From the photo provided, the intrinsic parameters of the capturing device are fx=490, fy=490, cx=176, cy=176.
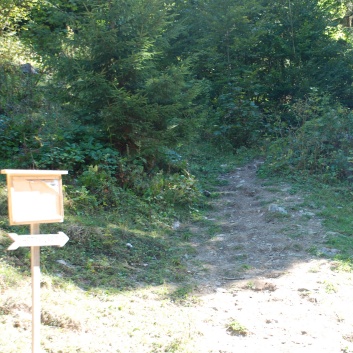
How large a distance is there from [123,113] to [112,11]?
1.96 metres

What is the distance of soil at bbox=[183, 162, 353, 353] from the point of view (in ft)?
16.1

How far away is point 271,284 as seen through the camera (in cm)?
636

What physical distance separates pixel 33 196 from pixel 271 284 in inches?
147

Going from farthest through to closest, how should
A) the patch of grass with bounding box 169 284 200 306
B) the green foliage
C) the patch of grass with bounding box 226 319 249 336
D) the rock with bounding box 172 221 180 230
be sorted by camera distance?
the green foliage, the rock with bounding box 172 221 180 230, the patch of grass with bounding box 169 284 200 306, the patch of grass with bounding box 226 319 249 336

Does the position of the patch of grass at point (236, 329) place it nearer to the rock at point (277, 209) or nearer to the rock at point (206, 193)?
the rock at point (277, 209)

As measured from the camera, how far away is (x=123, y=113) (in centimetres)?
926

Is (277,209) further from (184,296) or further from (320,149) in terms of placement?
(184,296)

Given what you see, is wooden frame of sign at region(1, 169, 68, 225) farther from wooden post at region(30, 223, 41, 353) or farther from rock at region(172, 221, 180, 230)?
rock at region(172, 221, 180, 230)

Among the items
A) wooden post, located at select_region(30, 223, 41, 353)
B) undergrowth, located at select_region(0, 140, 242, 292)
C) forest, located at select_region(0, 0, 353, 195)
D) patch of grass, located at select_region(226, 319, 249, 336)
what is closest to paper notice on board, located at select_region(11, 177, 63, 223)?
wooden post, located at select_region(30, 223, 41, 353)

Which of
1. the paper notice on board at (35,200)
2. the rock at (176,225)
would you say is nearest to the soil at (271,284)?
the rock at (176,225)

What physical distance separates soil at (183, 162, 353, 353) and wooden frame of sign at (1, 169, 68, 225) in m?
2.04

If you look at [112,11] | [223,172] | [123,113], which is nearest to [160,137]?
[123,113]

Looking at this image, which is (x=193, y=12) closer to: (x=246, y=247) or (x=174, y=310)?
(x=246, y=247)

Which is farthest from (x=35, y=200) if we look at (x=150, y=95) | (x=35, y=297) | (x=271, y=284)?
(x=150, y=95)
